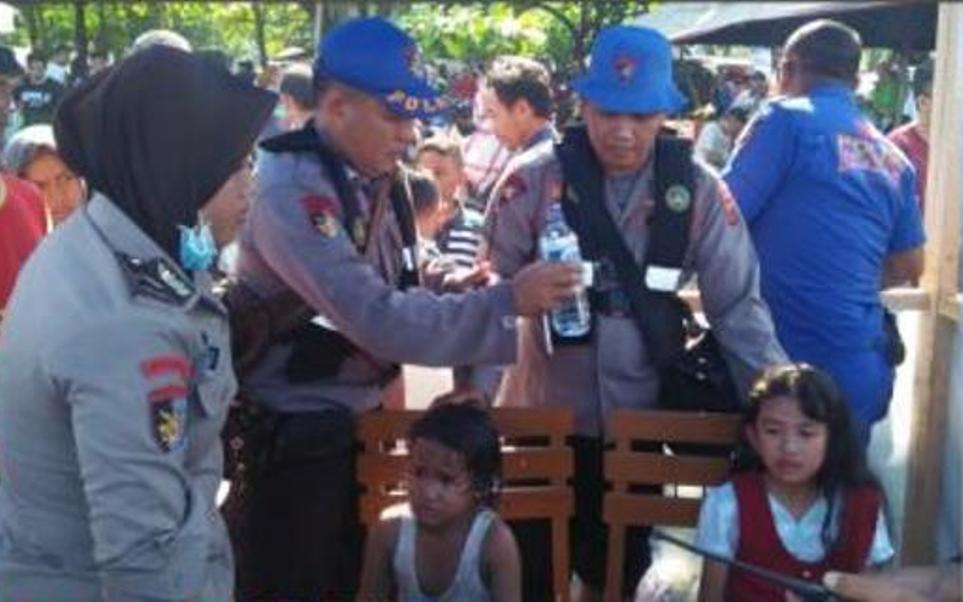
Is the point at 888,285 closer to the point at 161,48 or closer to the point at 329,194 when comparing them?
the point at 329,194

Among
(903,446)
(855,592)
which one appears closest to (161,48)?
(855,592)

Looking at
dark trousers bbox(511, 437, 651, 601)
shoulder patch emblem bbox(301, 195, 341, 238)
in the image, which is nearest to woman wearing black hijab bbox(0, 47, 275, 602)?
shoulder patch emblem bbox(301, 195, 341, 238)

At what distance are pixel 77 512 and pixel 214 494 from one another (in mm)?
228

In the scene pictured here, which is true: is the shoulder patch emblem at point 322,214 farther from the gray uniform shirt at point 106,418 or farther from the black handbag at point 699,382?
the black handbag at point 699,382

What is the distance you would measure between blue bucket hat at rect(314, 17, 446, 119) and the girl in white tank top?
0.66 meters

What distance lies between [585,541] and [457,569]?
1.62 ft

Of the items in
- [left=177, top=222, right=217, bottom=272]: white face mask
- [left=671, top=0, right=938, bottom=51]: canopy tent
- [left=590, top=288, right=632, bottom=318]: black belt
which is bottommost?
[left=590, top=288, right=632, bottom=318]: black belt

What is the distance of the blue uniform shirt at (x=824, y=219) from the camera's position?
3.52 m

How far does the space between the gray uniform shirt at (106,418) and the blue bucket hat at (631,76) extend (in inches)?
49.0

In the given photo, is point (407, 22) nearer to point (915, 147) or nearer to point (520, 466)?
point (915, 147)

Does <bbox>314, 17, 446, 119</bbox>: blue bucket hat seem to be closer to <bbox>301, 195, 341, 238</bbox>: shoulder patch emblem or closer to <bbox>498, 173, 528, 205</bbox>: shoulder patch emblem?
<bbox>301, 195, 341, 238</bbox>: shoulder patch emblem

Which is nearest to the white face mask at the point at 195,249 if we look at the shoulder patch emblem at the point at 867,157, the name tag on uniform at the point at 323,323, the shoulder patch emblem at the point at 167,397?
the shoulder patch emblem at the point at 167,397

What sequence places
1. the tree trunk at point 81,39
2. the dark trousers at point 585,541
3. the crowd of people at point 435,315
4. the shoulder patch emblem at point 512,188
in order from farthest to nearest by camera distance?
1. the tree trunk at point 81,39
2. the dark trousers at point 585,541
3. the shoulder patch emblem at point 512,188
4. the crowd of people at point 435,315

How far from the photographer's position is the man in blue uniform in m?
3.52
